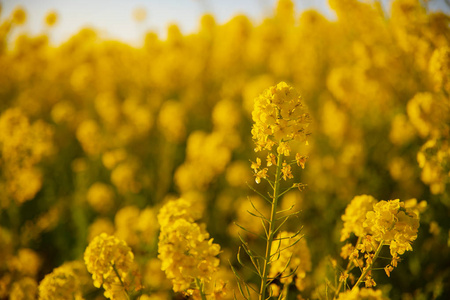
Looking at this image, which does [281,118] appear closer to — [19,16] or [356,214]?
[356,214]

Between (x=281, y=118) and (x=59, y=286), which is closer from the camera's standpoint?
(x=281, y=118)

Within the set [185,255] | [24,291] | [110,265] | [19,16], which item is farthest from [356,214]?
[19,16]

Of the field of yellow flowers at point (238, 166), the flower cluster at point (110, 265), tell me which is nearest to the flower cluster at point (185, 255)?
the field of yellow flowers at point (238, 166)

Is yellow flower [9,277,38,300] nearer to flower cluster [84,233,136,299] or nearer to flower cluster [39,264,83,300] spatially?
flower cluster [39,264,83,300]

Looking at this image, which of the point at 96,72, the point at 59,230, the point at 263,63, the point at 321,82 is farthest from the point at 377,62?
the point at 96,72

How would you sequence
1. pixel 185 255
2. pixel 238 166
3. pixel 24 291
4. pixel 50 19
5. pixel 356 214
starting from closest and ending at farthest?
1. pixel 185 255
2. pixel 356 214
3. pixel 24 291
4. pixel 238 166
5. pixel 50 19

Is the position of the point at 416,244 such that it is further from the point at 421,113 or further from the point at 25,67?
the point at 25,67

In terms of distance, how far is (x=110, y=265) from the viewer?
1.79 metres

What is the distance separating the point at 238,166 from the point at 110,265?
3037 millimetres

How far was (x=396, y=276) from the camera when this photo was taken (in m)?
3.51

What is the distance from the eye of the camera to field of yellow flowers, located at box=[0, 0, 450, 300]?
1.77 meters

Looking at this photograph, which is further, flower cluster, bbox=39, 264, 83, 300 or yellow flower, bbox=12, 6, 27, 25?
yellow flower, bbox=12, 6, 27, 25

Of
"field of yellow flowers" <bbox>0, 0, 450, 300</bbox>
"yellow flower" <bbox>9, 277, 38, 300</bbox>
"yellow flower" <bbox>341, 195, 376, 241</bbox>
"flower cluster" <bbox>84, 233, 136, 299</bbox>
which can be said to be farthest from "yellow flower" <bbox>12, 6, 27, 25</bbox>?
"yellow flower" <bbox>341, 195, 376, 241</bbox>

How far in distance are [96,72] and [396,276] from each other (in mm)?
6691
